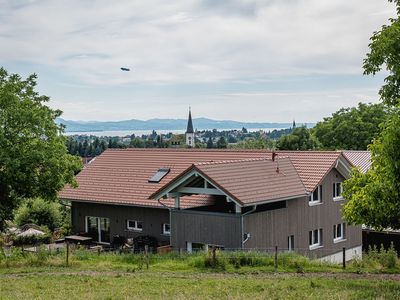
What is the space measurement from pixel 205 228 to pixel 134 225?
7.34 meters

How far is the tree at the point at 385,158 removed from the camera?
1531 centimetres

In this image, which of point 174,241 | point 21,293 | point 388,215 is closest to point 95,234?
point 174,241

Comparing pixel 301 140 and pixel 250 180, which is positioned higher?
pixel 301 140

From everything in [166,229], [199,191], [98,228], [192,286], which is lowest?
[192,286]

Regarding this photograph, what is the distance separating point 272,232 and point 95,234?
469 inches

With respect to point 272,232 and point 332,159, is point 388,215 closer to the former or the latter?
point 272,232

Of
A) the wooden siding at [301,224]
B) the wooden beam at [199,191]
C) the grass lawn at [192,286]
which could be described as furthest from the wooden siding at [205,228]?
the grass lawn at [192,286]

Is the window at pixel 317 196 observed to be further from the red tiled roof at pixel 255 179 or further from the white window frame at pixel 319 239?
the red tiled roof at pixel 255 179

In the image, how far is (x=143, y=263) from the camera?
22703 mm

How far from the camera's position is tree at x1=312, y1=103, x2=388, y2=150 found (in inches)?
2667

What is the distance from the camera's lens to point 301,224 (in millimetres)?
30422

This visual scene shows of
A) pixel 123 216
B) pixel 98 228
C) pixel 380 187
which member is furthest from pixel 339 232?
pixel 380 187

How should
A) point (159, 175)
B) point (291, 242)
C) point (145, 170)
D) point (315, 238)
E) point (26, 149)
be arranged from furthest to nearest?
point (145, 170), point (159, 175), point (315, 238), point (291, 242), point (26, 149)

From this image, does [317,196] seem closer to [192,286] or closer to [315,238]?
[315,238]
